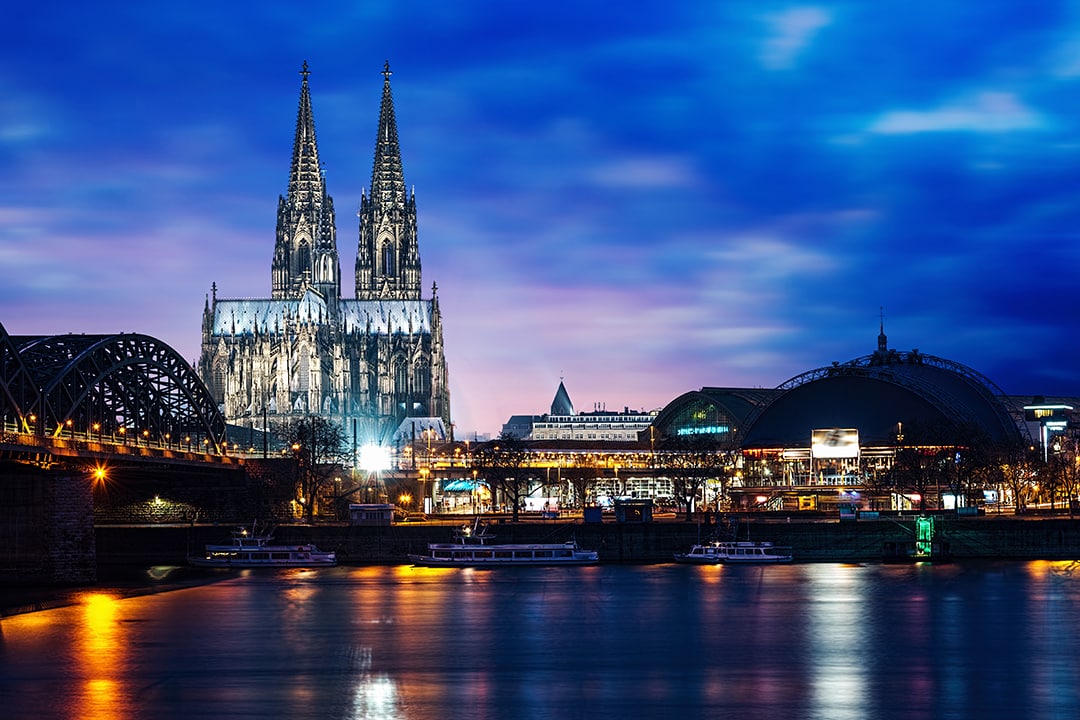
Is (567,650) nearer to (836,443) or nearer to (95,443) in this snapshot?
(95,443)

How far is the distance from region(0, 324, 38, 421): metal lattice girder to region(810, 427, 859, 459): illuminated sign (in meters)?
86.8

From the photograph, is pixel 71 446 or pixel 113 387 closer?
pixel 71 446

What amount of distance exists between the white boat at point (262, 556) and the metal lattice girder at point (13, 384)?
2194 centimetres

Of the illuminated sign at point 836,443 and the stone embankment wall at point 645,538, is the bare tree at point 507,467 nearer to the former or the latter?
the illuminated sign at point 836,443

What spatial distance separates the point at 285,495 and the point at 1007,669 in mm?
90959

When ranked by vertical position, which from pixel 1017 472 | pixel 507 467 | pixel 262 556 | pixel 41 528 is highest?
pixel 507 467

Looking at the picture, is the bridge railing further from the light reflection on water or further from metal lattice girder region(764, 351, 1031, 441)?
metal lattice girder region(764, 351, 1031, 441)

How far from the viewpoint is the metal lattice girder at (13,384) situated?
4063 inches

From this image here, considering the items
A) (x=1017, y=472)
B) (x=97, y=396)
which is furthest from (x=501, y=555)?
(x=1017, y=472)

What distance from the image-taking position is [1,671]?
229ft

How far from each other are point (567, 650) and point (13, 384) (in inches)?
1995

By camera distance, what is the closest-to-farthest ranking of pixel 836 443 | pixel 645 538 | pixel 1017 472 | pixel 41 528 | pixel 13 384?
pixel 41 528
pixel 13 384
pixel 645 538
pixel 1017 472
pixel 836 443

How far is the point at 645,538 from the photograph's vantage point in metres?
129

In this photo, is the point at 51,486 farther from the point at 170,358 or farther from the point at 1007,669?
the point at 1007,669
